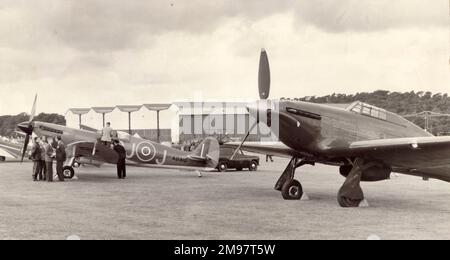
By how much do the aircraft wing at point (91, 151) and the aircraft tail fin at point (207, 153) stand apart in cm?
338

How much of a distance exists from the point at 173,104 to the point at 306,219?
144 feet

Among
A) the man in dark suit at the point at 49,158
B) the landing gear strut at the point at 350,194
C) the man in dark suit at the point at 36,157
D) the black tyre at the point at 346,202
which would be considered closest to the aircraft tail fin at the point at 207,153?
the man in dark suit at the point at 49,158

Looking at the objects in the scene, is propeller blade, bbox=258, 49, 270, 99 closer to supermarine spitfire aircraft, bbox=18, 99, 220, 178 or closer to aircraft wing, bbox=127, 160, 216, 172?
supermarine spitfire aircraft, bbox=18, 99, 220, 178

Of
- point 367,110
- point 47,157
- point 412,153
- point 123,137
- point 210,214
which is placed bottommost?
point 210,214

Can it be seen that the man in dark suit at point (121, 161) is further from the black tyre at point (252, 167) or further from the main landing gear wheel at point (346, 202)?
the main landing gear wheel at point (346, 202)

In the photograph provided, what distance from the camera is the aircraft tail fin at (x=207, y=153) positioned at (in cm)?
2194

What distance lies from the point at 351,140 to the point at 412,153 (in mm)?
1416

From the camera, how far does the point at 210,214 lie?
32.1ft

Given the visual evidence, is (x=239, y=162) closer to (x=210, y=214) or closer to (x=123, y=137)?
(x=123, y=137)

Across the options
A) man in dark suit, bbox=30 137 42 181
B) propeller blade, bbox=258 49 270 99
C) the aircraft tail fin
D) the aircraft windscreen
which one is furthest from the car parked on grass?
propeller blade, bbox=258 49 270 99

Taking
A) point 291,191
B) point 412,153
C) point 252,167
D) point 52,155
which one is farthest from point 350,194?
point 252,167

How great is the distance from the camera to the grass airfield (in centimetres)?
764
